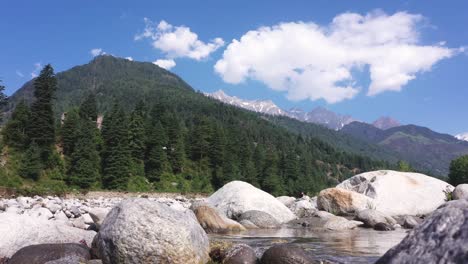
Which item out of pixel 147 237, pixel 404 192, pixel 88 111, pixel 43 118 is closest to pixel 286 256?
pixel 147 237

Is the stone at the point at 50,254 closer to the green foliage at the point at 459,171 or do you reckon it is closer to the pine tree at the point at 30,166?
the pine tree at the point at 30,166

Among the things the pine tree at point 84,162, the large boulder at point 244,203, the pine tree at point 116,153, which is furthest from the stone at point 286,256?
the pine tree at point 116,153

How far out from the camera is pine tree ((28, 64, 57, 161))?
6438cm

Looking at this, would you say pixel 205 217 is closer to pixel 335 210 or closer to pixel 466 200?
pixel 335 210

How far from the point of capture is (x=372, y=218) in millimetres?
22297

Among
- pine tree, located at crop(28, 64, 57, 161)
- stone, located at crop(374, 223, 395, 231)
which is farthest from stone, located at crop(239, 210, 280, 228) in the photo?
pine tree, located at crop(28, 64, 57, 161)

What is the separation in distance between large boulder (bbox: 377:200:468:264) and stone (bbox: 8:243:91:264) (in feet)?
25.5

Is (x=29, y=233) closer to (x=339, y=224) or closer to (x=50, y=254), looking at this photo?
(x=50, y=254)

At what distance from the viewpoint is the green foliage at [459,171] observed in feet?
365

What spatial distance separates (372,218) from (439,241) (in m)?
18.5

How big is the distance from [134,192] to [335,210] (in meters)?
42.5

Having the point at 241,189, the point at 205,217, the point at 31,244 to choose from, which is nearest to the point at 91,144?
the point at 241,189

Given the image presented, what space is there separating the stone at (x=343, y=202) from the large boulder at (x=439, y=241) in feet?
72.1

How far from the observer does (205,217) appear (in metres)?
19.7
